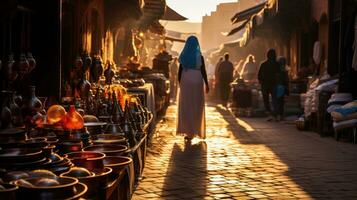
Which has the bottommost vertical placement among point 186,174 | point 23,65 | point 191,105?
point 186,174

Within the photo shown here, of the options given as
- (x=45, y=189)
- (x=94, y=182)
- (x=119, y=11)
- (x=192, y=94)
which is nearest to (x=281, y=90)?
(x=119, y=11)

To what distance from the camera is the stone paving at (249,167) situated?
675cm

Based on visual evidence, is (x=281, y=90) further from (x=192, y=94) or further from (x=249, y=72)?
(x=249, y=72)

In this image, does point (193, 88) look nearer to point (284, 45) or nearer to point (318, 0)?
point (318, 0)

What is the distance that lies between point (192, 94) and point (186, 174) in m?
4.02

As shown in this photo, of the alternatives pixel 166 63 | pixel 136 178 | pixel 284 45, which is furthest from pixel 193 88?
pixel 284 45

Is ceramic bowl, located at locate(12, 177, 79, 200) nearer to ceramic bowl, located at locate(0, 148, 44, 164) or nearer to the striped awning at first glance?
ceramic bowl, located at locate(0, 148, 44, 164)

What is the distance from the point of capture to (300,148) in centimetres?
1050

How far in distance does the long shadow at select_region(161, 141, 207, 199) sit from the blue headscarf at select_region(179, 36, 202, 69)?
6.16 feet

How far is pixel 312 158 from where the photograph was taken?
30.6 feet

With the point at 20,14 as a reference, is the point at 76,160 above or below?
below

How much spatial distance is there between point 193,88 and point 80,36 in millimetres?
2539

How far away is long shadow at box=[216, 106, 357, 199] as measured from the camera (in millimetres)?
7059

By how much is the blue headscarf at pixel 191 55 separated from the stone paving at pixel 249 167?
148cm
